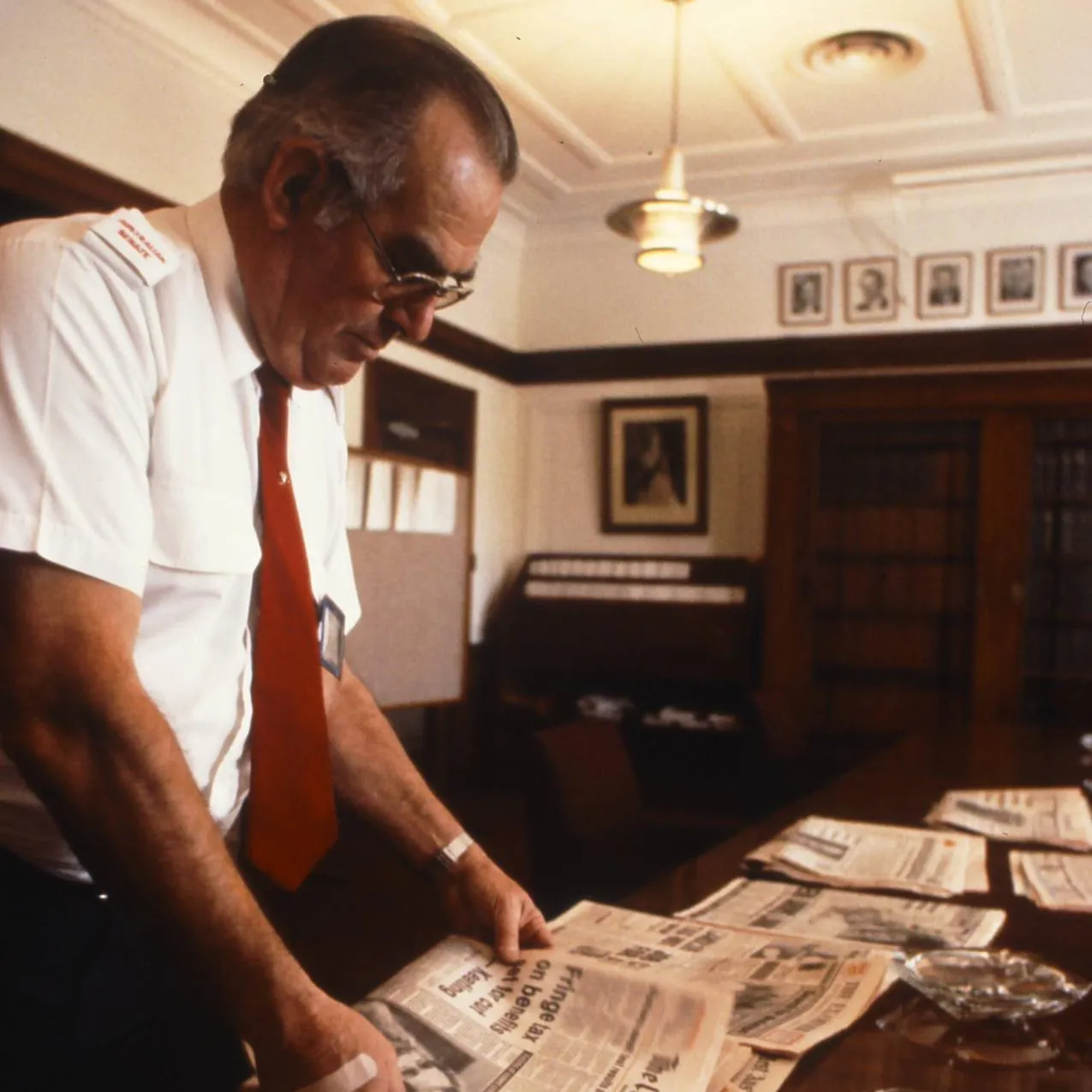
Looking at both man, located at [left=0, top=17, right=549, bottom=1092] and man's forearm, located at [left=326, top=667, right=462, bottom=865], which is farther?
man's forearm, located at [left=326, top=667, right=462, bottom=865]

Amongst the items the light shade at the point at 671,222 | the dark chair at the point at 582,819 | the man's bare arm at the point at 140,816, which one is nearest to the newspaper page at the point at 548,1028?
the man's bare arm at the point at 140,816

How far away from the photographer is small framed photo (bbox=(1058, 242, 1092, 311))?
470cm

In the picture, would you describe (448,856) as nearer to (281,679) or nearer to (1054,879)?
(281,679)

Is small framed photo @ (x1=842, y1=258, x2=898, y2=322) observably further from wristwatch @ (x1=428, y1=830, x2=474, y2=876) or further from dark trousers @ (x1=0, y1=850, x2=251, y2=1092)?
dark trousers @ (x1=0, y1=850, x2=251, y2=1092)

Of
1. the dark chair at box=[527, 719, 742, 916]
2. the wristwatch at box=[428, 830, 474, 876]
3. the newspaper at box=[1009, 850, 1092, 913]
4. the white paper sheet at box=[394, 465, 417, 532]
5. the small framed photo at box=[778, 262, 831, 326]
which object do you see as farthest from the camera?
the small framed photo at box=[778, 262, 831, 326]

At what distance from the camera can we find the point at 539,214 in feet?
17.9

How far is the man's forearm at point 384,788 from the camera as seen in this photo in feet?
3.92

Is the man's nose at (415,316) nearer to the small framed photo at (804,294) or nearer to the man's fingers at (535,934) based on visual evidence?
the man's fingers at (535,934)

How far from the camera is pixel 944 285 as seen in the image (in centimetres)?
491

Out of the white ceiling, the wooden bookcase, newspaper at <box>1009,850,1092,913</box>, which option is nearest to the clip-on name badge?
newspaper at <box>1009,850,1092,913</box>

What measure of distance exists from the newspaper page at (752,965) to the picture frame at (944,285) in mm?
4228

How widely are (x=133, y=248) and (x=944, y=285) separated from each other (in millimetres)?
4570

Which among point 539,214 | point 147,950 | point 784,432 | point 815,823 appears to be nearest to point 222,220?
point 147,950

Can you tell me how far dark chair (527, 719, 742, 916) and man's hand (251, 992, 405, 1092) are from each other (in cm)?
122
